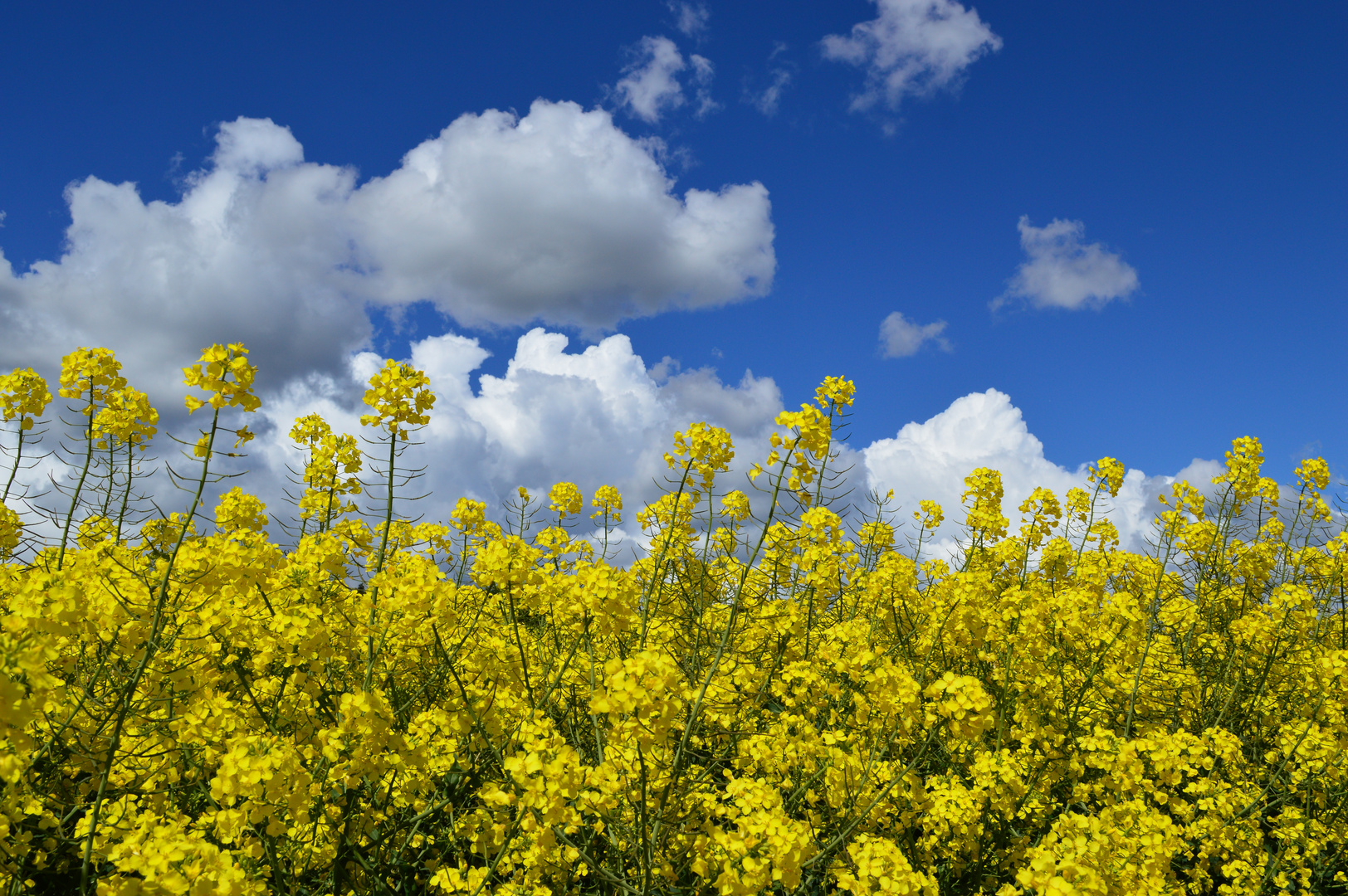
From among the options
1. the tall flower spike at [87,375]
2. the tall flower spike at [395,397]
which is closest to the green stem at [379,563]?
the tall flower spike at [395,397]

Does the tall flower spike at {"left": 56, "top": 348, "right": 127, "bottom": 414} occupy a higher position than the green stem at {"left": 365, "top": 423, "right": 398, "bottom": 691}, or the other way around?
the tall flower spike at {"left": 56, "top": 348, "right": 127, "bottom": 414}

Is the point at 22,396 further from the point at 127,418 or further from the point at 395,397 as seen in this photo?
the point at 395,397

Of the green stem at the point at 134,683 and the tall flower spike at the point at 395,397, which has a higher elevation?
the tall flower spike at the point at 395,397

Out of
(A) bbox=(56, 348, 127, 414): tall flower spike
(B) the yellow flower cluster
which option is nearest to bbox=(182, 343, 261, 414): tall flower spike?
(B) the yellow flower cluster

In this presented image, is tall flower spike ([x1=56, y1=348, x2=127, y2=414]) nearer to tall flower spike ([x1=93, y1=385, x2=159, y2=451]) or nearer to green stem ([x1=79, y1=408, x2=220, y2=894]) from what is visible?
tall flower spike ([x1=93, y1=385, x2=159, y2=451])

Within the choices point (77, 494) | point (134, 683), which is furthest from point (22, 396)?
point (134, 683)

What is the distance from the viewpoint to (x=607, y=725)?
185 inches

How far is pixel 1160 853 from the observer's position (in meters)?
4.05

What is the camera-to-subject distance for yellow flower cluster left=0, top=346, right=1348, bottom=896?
10.5ft

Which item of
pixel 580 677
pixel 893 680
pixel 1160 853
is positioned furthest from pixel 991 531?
pixel 580 677

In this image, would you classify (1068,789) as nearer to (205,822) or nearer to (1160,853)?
(1160,853)

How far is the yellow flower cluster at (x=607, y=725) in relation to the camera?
3195 millimetres

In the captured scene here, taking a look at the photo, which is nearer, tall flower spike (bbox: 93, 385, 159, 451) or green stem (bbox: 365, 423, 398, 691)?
green stem (bbox: 365, 423, 398, 691)

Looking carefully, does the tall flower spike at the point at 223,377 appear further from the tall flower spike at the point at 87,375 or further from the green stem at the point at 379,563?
the tall flower spike at the point at 87,375
